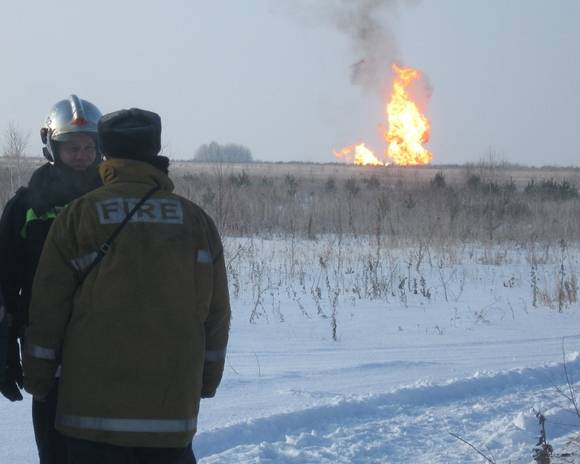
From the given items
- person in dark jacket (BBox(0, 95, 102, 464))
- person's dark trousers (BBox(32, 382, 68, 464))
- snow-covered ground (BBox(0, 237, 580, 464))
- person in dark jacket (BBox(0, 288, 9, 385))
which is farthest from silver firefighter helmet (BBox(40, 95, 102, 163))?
snow-covered ground (BBox(0, 237, 580, 464))

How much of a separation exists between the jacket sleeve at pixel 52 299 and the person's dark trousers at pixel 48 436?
0.46 m

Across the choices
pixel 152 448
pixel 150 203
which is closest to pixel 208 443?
pixel 152 448

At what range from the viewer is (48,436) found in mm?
3379

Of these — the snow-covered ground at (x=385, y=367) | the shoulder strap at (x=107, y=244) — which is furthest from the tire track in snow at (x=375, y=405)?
the shoulder strap at (x=107, y=244)

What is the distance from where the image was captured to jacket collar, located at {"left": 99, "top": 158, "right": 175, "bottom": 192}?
303 cm

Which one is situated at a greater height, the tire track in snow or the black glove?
Result: the black glove

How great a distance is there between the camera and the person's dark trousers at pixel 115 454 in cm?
290

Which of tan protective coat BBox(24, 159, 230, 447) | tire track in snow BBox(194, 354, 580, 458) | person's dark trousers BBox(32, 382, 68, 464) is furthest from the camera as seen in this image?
tire track in snow BBox(194, 354, 580, 458)

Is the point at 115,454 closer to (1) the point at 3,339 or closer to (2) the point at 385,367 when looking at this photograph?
(1) the point at 3,339

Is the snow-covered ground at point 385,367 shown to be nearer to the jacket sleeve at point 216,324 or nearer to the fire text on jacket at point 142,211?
the jacket sleeve at point 216,324

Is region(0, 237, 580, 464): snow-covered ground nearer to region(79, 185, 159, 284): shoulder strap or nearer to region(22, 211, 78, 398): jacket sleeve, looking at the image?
region(22, 211, 78, 398): jacket sleeve

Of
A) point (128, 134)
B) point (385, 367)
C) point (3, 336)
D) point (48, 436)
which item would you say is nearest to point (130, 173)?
point (128, 134)

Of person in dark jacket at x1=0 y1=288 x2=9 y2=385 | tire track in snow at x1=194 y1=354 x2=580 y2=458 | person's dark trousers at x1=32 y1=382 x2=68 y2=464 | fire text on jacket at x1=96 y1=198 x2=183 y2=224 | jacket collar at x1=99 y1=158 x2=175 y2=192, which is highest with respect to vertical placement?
jacket collar at x1=99 y1=158 x2=175 y2=192

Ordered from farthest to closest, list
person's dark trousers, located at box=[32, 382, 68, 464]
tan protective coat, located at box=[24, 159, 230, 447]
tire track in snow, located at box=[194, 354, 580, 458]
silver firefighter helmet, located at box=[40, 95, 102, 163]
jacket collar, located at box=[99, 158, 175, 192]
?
tire track in snow, located at box=[194, 354, 580, 458]
silver firefighter helmet, located at box=[40, 95, 102, 163]
person's dark trousers, located at box=[32, 382, 68, 464]
jacket collar, located at box=[99, 158, 175, 192]
tan protective coat, located at box=[24, 159, 230, 447]
